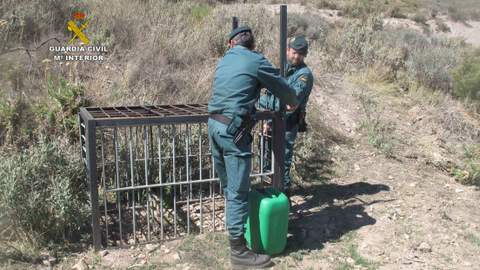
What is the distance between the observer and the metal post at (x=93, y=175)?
3840 millimetres

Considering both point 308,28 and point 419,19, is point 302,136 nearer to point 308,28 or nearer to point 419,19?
point 308,28

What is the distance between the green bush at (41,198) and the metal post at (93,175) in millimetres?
212

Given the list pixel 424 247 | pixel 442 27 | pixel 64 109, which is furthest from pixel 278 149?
pixel 442 27

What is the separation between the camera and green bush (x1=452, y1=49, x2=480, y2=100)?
1020 cm

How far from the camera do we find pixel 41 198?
3.94 m

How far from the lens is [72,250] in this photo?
13.3 feet

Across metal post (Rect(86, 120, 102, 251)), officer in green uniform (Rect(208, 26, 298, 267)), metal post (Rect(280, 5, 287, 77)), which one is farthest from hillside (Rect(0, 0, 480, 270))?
metal post (Rect(280, 5, 287, 77))

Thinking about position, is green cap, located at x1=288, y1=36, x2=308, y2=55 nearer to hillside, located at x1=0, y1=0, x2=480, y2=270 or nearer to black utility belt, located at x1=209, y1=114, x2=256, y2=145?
black utility belt, located at x1=209, y1=114, x2=256, y2=145

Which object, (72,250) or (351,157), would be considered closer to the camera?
(72,250)

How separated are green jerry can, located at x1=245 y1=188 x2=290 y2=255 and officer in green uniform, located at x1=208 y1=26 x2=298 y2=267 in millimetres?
102

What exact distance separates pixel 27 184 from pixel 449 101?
339 inches

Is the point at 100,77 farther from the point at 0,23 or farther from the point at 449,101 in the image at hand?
the point at 449,101

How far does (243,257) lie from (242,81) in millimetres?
1459

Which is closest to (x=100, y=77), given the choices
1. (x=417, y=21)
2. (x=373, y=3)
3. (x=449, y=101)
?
(x=449, y=101)
